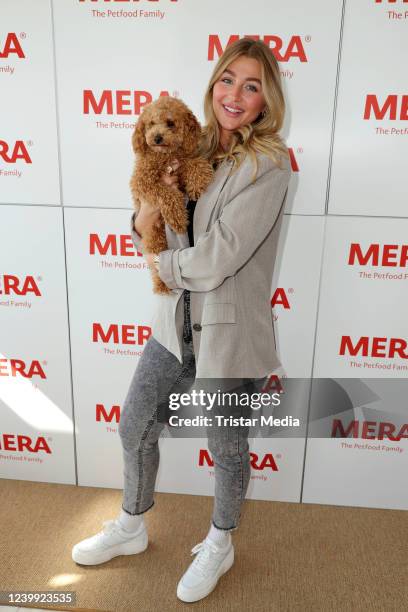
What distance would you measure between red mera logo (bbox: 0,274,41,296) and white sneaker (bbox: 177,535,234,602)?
121cm

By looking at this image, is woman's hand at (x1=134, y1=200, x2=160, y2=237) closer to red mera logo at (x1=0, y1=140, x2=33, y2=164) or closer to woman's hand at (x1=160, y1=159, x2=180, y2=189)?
woman's hand at (x1=160, y1=159, x2=180, y2=189)

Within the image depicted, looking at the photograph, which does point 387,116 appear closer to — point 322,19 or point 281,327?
point 322,19

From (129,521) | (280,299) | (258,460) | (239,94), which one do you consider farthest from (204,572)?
(239,94)

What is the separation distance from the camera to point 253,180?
4.46 ft

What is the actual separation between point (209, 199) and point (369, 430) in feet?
4.32

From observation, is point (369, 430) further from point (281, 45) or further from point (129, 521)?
point (281, 45)

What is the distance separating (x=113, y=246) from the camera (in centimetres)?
208

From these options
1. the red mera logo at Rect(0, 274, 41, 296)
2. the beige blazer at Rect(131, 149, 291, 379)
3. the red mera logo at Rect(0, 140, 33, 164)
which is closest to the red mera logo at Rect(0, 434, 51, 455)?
the red mera logo at Rect(0, 274, 41, 296)

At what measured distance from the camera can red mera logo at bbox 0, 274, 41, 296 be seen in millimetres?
2176

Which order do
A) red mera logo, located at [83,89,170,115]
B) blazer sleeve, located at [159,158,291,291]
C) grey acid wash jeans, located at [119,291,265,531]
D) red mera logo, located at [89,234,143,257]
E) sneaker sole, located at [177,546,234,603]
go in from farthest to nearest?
red mera logo, located at [89,234,143,257]
red mera logo, located at [83,89,170,115]
sneaker sole, located at [177,546,234,603]
grey acid wash jeans, located at [119,291,265,531]
blazer sleeve, located at [159,158,291,291]

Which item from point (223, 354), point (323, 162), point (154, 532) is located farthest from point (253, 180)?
point (154, 532)

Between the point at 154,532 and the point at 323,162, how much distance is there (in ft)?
5.16

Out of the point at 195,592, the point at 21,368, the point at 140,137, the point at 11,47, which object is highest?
the point at 11,47

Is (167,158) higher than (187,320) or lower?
higher
